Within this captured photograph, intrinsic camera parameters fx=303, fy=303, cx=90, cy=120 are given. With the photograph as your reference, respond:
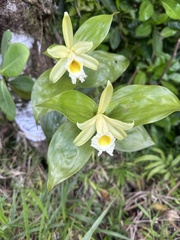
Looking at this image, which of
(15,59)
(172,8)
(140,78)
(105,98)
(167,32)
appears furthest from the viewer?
(140,78)

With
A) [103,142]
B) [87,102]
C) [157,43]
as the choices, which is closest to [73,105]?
[87,102]

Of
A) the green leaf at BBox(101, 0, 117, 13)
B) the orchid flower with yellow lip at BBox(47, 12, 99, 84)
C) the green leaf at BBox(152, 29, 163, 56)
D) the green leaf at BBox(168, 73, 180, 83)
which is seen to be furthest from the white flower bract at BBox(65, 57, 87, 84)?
the green leaf at BBox(168, 73, 180, 83)

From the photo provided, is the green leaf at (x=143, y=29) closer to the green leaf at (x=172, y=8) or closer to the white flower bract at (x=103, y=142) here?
the green leaf at (x=172, y=8)

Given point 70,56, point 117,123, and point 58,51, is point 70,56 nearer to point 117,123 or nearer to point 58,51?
point 58,51

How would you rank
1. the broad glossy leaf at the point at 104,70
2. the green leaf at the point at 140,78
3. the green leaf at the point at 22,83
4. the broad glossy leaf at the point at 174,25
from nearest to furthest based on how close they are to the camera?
the broad glossy leaf at the point at 104,70 → the green leaf at the point at 22,83 → the broad glossy leaf at the point at 174,25 → the green leaf at the point at 140,78

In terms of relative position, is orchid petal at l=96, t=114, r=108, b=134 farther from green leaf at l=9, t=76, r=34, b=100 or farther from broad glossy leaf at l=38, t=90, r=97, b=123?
green leaf at l=9, t=76, r=34, b=100

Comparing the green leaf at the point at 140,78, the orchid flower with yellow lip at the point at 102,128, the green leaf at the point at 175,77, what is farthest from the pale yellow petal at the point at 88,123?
the green leaf at the point at 175,77
